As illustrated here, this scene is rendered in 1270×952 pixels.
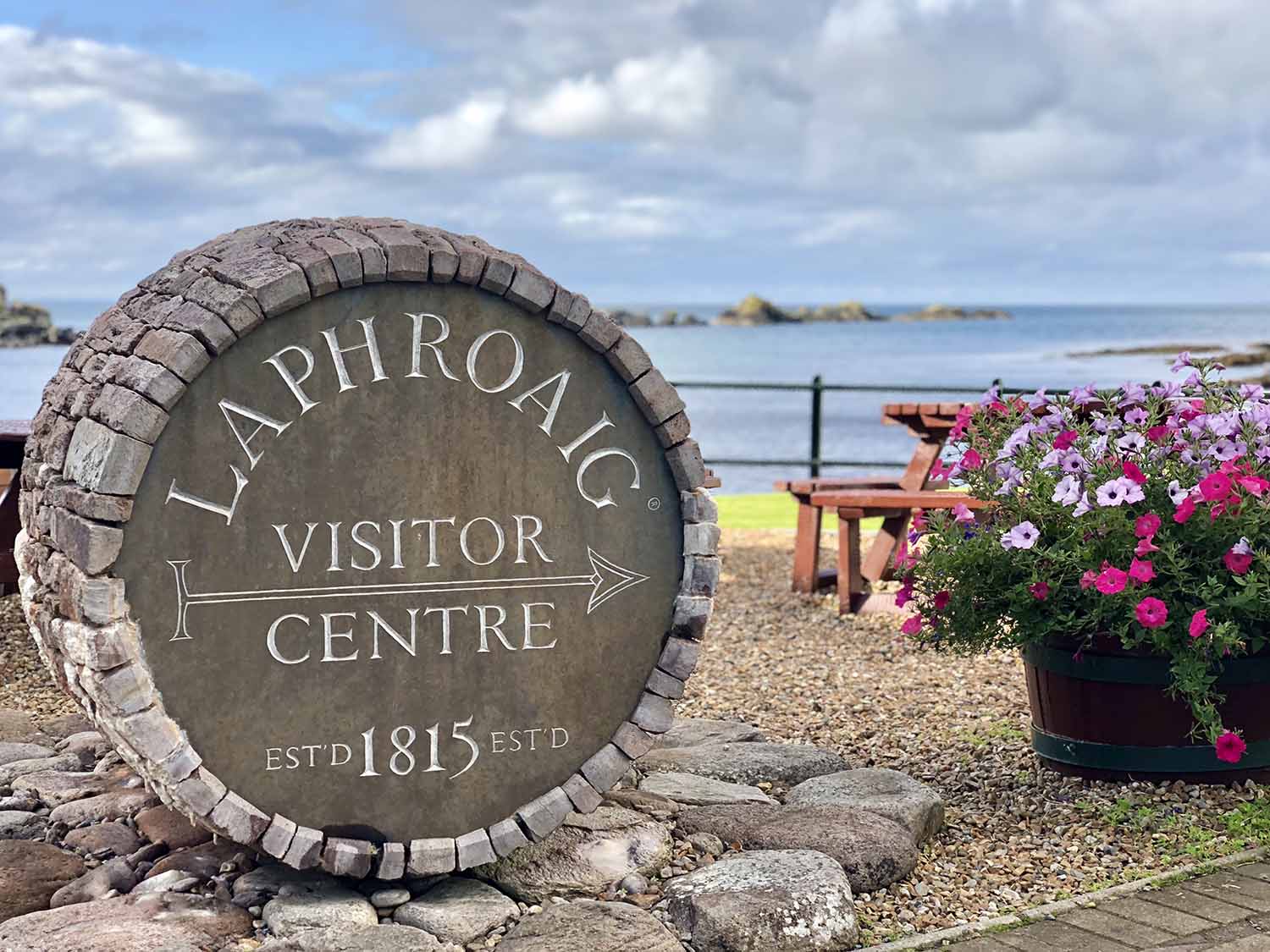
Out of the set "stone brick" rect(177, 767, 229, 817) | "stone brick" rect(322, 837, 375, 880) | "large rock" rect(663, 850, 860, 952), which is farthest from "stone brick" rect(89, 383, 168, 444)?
"large rock" rect(663, 850, 860, 952)

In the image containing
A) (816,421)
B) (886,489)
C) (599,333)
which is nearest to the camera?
(599,333)

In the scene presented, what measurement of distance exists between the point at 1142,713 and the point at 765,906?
165cm

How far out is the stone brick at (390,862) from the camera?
10.9 ft

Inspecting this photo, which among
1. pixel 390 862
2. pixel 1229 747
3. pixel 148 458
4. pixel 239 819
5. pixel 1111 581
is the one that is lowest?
pixel 390 862

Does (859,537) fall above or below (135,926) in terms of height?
above

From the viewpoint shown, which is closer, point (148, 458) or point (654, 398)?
point (148, 458)

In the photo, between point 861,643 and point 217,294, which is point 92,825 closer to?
point 217,294

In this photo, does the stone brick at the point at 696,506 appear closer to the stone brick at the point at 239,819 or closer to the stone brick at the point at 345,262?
the stone brick at the point at 345,262

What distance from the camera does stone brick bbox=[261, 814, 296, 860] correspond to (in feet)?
10.6

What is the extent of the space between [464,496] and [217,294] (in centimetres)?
74

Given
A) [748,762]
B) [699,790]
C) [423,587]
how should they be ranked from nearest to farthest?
[423,587]
[699,790]
[748,762]

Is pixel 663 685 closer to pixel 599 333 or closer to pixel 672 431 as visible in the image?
pixel 672 431

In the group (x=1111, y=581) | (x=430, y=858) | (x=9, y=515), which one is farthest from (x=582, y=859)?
(x=9, y=515)

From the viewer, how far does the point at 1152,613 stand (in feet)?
13.0
